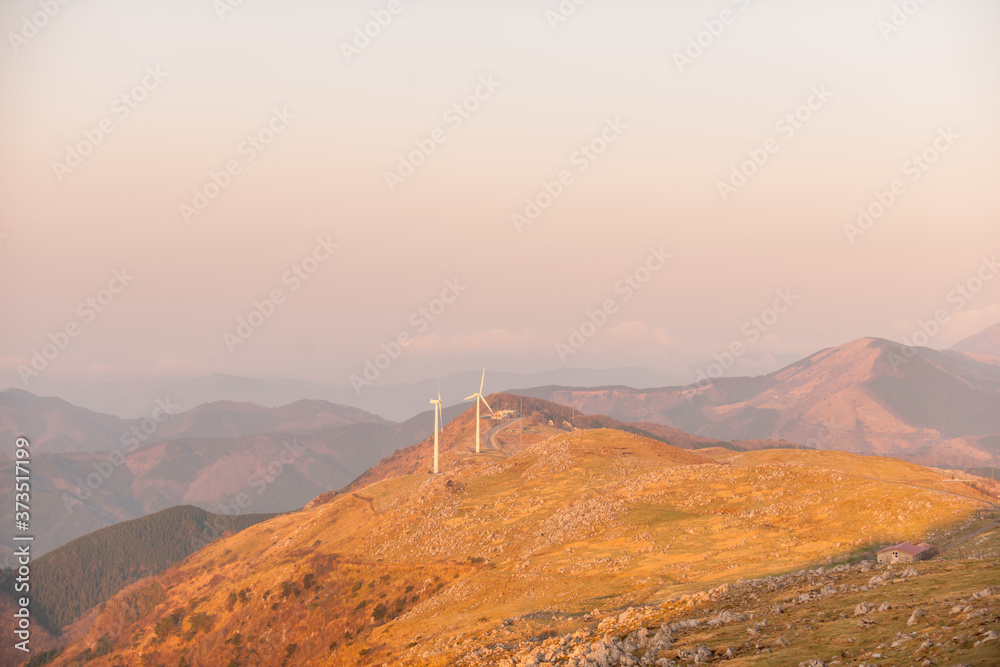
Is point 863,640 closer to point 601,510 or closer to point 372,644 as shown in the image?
point 372,644

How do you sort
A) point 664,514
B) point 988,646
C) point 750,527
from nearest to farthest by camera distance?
point 988,646 → point 750,527 → point 664,514

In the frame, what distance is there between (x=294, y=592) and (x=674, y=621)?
99844 millimetres

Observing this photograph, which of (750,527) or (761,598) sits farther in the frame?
(750,527)

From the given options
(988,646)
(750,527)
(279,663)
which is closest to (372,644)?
(279,663)

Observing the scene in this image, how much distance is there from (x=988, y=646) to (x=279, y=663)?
105664 mm

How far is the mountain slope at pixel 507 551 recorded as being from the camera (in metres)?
71.6

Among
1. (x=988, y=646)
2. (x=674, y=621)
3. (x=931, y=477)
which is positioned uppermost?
(x=988, y=646)

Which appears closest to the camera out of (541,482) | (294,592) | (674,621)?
(674,621)

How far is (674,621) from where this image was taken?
4662 cm

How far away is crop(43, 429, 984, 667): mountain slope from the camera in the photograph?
235 feet

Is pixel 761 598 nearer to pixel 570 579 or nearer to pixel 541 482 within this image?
pixel 570 579

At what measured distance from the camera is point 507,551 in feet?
346

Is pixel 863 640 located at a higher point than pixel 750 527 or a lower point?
higher

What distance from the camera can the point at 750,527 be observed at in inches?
3462
